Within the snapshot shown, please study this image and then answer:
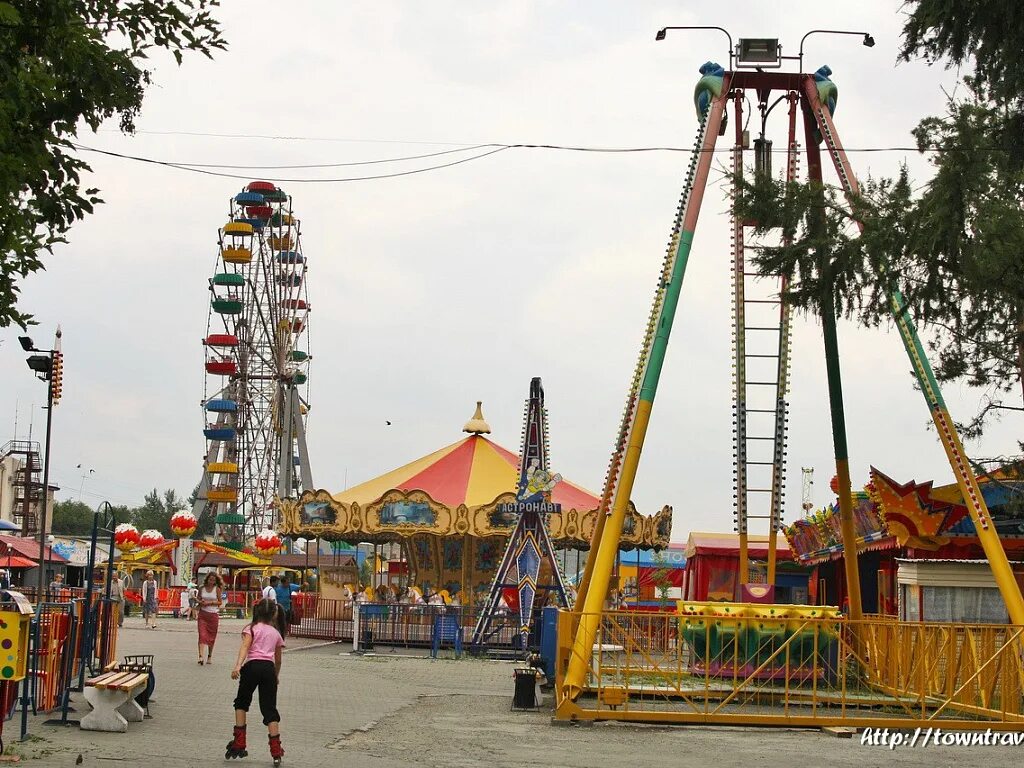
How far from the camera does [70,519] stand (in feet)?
406

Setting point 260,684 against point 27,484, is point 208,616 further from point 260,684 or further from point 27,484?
point 27,484

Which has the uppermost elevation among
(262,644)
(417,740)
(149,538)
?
(149,538)

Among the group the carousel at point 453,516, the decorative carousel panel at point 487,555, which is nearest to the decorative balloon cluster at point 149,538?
the carousel at point 453,516

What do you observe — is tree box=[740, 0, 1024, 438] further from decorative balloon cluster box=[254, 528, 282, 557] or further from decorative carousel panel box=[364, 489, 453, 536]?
decorative balloon cluster box=[254, 528, 282, 557]

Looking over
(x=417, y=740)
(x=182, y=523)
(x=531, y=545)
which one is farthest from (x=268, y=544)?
(x=417, y=740)

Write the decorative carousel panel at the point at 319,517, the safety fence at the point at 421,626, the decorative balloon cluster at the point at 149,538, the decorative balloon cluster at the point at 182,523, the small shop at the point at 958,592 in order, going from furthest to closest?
the decorative balloon cluster at the point at 149,538
the decorative balloon cluster at the point at 182,523
the decorative carousel panel at the point at 319,517
the safety fence at the point at 421,626
the small shop at the point at 958,592

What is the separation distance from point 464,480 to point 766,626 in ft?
64.1

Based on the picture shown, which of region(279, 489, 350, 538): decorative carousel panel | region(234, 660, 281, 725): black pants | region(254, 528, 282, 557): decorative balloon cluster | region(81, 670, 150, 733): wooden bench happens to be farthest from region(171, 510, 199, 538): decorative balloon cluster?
region(234, 660, 281, 725): black pants

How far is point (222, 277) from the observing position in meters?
69.3

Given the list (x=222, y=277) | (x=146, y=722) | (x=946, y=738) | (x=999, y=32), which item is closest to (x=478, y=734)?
(x=146, y=722)

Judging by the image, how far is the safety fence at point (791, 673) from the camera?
13.9m

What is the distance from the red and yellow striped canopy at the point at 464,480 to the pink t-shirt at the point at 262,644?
22.3 metres

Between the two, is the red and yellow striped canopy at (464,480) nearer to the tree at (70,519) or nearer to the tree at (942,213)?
the tree at (942,213)

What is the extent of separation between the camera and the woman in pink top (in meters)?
10.1
